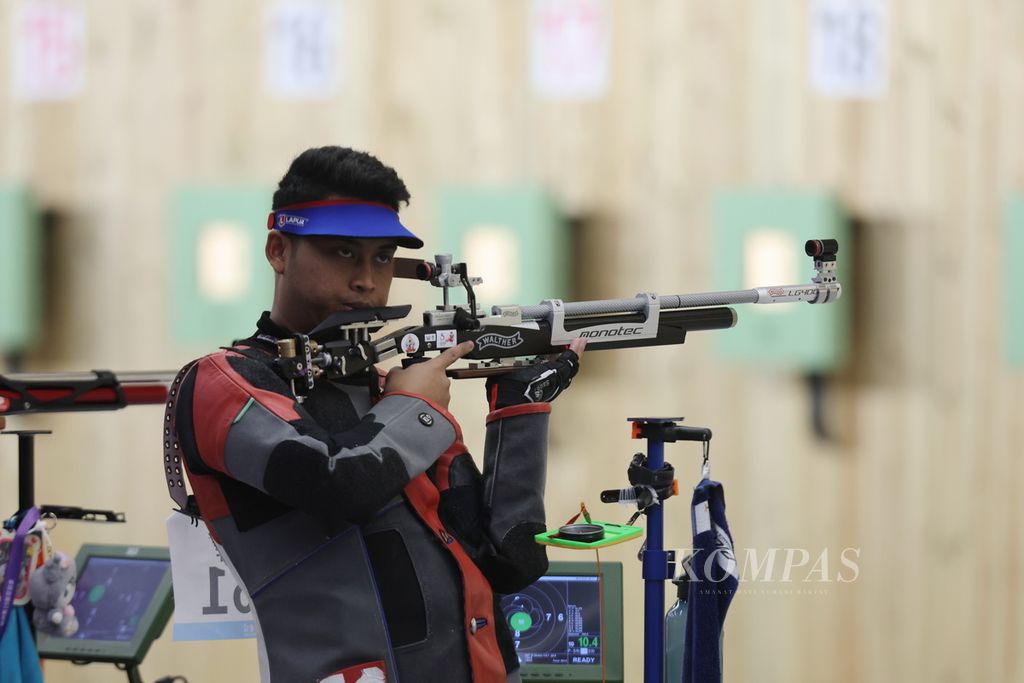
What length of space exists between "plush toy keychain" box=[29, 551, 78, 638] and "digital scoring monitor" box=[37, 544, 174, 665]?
0.17 m

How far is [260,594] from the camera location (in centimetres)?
150

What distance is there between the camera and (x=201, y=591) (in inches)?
84.1

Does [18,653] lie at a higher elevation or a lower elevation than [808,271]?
lower

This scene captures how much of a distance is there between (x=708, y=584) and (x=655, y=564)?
0.11 metres

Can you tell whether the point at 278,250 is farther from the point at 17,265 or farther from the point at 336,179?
the point at 17,265

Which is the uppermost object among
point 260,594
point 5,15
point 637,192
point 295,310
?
point 5,15

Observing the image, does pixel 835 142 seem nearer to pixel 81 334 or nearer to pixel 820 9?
pixel 820 9

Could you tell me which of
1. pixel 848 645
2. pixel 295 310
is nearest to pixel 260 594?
pixel 295 310

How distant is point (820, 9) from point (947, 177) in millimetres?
618

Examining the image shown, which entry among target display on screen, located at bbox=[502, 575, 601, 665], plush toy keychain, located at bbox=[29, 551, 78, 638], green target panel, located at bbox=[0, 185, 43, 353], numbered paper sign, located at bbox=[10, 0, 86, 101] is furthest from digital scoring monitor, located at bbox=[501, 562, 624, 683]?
numbered paper sign, located at bbox=[10, 0, 86, 101]

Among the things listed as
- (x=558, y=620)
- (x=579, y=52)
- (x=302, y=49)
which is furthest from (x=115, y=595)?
(x=579, y=52)

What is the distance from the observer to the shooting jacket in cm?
143

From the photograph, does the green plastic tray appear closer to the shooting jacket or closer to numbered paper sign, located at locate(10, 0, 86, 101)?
the shooting jacket

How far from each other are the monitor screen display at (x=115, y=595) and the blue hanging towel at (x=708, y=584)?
4.20 ft
